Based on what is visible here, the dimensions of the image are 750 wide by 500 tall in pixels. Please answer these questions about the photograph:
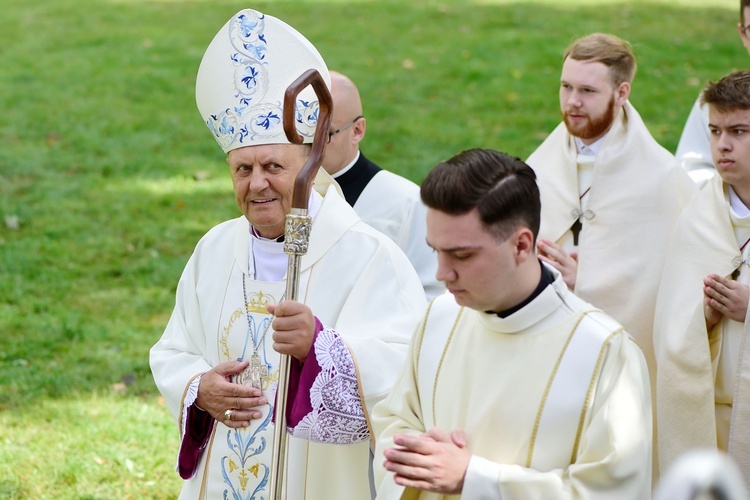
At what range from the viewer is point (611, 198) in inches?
203

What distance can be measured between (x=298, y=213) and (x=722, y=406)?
2065 mm

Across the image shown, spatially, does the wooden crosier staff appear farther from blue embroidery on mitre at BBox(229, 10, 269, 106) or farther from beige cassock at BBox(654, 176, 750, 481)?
beige cassock at BBox(654, 176, 750, 481)

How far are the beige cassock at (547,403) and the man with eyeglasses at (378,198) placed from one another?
7.84 ft

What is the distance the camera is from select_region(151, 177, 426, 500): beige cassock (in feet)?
12.7

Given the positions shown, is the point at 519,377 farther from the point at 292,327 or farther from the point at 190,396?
the point at 190,396

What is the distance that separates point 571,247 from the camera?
5289 mm

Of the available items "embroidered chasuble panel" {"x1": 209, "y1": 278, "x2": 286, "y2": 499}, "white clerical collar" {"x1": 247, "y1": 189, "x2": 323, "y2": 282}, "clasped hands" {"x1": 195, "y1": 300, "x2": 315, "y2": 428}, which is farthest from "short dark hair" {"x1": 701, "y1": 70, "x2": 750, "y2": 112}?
"clasped hands" {"x1": 195, "y1": 300, "x2": 315, "y2": 428}

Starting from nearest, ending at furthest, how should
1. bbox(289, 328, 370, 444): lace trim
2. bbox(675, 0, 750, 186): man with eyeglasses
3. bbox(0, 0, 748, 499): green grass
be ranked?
bbox(289, 328, 370, 444): lace trim, bbox(675, 0, 750, 186): man with eyeglasses, bbox(0, 0, 748, 499): green grass

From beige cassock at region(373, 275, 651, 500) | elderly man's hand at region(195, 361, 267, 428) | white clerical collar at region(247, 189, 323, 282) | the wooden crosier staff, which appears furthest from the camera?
white clerical collar at region(247, 189, 323, 282)

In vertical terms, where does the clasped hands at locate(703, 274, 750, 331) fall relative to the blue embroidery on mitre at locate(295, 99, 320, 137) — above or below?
below

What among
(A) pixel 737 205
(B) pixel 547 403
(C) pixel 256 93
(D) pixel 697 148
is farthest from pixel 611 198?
(B) pixel 547 403

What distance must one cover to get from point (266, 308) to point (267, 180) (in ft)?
1.63

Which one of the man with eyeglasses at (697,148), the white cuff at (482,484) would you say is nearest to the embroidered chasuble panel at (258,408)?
the white cuff at (482,484)

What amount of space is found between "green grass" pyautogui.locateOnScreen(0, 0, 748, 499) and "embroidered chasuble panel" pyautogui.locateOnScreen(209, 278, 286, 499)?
170 cm
